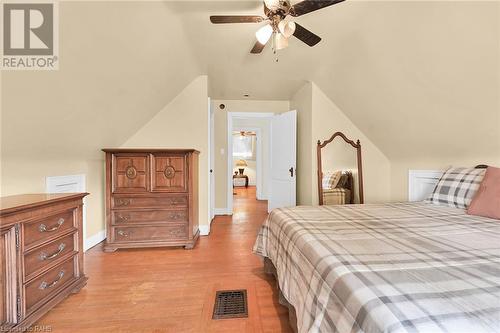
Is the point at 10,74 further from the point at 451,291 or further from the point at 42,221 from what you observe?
the point at 451,291

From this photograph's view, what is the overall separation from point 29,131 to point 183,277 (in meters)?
1.66

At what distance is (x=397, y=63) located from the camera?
84.4 inches

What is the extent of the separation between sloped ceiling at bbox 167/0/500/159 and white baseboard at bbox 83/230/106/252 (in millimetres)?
2489

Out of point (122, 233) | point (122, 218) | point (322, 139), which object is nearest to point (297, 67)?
point (322, 139)

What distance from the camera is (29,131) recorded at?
69.3 inches

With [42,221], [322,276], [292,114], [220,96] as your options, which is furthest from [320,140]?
[42,221]

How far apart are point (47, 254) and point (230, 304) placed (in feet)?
4.19

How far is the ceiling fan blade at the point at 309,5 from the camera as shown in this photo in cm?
147

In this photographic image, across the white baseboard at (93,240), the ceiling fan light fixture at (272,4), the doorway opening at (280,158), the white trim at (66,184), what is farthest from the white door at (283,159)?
the white trim at (66,184)

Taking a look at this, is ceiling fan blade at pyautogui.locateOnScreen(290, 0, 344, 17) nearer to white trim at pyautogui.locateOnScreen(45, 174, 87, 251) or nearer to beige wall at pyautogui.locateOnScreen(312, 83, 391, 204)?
beige wall at pyautogui.locateOnScreen(312, 83, 391, 204)

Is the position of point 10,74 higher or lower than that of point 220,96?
lower

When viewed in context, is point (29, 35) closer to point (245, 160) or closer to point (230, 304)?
point (230, 304)

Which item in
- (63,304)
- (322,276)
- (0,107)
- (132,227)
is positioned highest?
(0,107)

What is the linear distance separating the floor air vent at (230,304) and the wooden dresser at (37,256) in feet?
3.57
